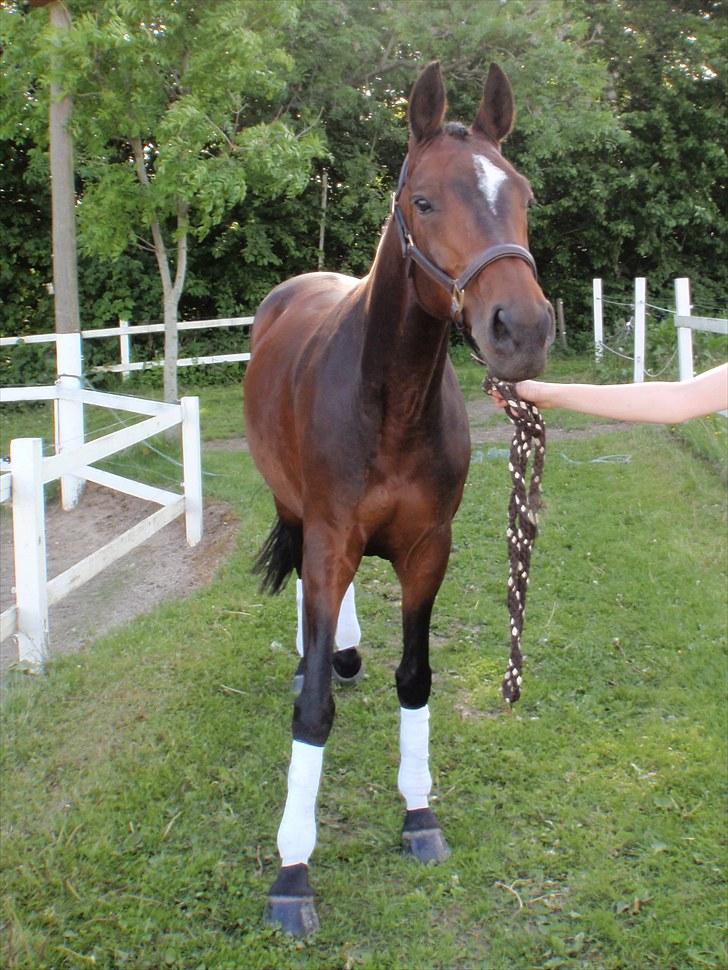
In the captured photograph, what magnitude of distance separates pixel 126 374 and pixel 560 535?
8960mm

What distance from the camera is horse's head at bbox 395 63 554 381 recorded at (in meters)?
1.98

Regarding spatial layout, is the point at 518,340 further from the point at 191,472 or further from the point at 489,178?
the point at 191,472

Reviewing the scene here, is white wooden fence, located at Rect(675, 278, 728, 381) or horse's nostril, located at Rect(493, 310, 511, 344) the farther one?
white wooden fence, located at Rect(675, 278, 728, 381)

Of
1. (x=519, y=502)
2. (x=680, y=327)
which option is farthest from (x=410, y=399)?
(x=680, y=327)

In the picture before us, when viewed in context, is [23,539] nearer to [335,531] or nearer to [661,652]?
[335,531]

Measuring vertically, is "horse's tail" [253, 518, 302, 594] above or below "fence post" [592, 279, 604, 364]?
below

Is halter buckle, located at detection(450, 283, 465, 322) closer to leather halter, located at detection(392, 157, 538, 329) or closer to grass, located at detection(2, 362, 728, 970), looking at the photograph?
leather halter, located at detection(392, 157, 538, 329)

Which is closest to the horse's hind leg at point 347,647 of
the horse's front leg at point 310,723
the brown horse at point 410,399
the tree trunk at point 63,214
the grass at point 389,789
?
the grass at point 389,789

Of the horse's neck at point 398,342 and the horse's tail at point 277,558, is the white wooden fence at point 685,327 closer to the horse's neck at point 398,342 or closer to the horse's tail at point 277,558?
the horse's tail at point 277,558

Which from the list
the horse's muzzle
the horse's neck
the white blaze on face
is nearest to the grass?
the horse's neck

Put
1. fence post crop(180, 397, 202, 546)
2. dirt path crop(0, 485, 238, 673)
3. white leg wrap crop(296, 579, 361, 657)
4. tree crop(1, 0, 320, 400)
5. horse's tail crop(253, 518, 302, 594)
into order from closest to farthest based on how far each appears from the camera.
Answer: white leg wrap crop(296, 579, 361, 657) → horse's tail crop(253, 518, 302, 594) → dirt path crop(0, 485, 238, 673) → fence post crop(180, 397, 202, 546) → tree crop(1, 0, 320, 400)

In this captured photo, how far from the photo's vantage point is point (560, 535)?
6.21 meters

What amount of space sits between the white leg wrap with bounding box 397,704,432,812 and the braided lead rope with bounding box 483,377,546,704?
50cm

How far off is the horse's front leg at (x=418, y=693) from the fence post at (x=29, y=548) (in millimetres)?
2062
